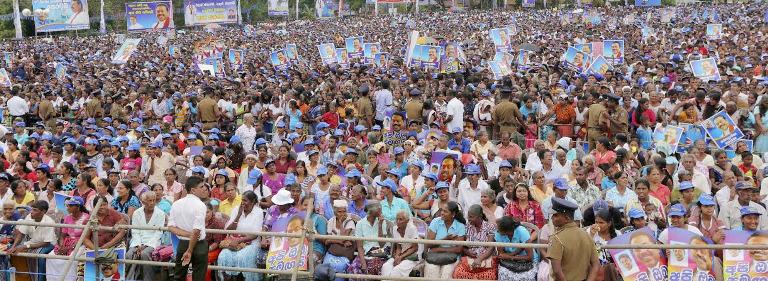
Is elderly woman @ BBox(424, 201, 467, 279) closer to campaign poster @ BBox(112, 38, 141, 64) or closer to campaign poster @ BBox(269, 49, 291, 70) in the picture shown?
campaign poster @ BBox(269, 49, 291, 70)

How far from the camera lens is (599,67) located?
60.2 ft

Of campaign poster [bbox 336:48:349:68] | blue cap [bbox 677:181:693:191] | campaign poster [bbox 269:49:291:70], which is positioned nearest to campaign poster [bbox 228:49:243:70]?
campaign poster [bbox 269:49:291:70]

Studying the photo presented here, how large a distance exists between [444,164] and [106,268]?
436 cm

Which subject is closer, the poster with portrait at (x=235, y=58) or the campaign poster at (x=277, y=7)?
the poster with portrait at (x=235, y=58)

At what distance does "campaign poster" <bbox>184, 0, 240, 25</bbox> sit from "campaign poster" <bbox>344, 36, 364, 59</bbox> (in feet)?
94.1

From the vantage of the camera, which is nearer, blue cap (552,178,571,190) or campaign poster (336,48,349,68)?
blue cap (552,178,571,190)

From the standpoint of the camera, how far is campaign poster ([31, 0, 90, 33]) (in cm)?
4338

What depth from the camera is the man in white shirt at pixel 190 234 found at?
748 centimetres

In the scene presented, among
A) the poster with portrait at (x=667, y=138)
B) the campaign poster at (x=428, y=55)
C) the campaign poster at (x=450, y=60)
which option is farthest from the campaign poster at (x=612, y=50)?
the poster with portrait at (x=667, y=138)

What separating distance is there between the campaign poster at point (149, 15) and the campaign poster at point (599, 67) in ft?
107

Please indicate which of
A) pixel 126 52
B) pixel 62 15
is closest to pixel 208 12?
pixel 62 15

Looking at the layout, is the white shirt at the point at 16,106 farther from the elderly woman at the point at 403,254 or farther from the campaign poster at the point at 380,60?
→ the elderly woman at the point at 403,254

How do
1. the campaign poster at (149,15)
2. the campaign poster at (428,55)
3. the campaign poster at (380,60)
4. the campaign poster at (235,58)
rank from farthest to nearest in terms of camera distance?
the campaign poster at (149,15)
the campaign poster at (235,58)
the campaign poster at (380,60)
the campaign poster at (428,55)

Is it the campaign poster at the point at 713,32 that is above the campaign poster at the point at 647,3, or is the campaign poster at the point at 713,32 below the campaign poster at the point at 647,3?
above
